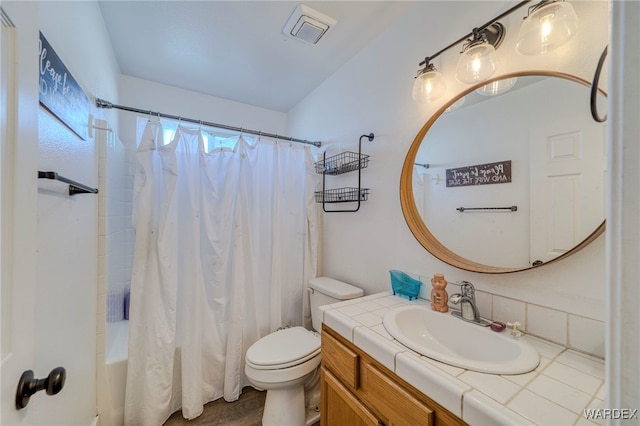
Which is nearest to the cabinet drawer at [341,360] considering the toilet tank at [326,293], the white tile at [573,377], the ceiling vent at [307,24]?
the toilet tank at [326,293]

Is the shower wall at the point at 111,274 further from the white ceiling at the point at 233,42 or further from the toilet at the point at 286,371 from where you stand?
the toilet at the point at 286,371

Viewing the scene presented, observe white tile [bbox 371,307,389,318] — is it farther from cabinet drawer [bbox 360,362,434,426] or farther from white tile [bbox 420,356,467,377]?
white tile [bbox 420,356,467,377]

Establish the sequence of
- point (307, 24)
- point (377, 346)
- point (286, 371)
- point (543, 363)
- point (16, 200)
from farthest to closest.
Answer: point (307, 24)
point (286, 371)
point (377, 346)
point (543, 363)
point (16, 200)

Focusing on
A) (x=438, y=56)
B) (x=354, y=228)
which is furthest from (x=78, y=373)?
(x=438, y=56)

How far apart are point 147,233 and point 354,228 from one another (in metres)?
1.32

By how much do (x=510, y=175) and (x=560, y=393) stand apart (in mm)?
732

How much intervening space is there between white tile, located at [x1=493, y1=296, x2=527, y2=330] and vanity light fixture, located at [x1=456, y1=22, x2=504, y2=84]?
3.02 feet

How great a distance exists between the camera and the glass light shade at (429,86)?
1.20 m

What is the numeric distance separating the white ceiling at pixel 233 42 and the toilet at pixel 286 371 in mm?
1646

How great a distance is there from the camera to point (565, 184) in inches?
33.9

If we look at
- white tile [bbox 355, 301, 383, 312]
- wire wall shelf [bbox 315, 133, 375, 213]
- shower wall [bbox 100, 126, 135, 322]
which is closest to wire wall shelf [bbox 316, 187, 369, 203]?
wire wall shelf [bbox 315, 133, 375, 213]

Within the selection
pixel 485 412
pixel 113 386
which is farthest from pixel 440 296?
pixel 113 386

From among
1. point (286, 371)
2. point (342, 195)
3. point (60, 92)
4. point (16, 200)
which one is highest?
point (60, 92)

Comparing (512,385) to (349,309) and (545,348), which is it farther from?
(349,309)
